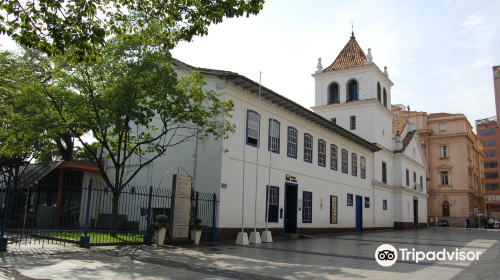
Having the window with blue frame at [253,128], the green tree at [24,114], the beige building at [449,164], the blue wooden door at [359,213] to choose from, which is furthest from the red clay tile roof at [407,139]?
the green tree at [24,114]

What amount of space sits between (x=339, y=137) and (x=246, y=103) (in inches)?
414

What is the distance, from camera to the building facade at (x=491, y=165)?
79750 mm

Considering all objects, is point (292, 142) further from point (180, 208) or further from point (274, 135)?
point (180, 208)

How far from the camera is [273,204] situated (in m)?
18.5

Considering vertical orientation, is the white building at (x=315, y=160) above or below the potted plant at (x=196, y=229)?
above

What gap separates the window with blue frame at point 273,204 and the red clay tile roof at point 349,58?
17774mm

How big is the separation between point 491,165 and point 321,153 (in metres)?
75.0

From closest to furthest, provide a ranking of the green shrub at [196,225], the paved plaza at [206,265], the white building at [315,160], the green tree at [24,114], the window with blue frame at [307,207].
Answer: the paved plaza at [206,265] < the green tree at [24,114] < the green shrub at [196,225] < the white building at [315,160] < the window with blue frame at [307,207]

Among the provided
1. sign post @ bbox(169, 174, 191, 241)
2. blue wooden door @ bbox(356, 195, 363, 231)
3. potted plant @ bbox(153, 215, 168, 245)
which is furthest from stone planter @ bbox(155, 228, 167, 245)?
blue wooden door @ bbox(356, 195, 363, 231)

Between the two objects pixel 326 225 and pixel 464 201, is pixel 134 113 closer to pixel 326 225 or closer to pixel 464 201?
pixel 326 225

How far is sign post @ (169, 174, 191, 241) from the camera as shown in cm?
1362

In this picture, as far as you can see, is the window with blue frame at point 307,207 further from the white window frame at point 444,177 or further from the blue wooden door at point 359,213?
the white window frame at point 444,177

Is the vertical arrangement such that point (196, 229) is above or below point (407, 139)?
below

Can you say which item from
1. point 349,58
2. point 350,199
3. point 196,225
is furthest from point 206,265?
point 349,58
